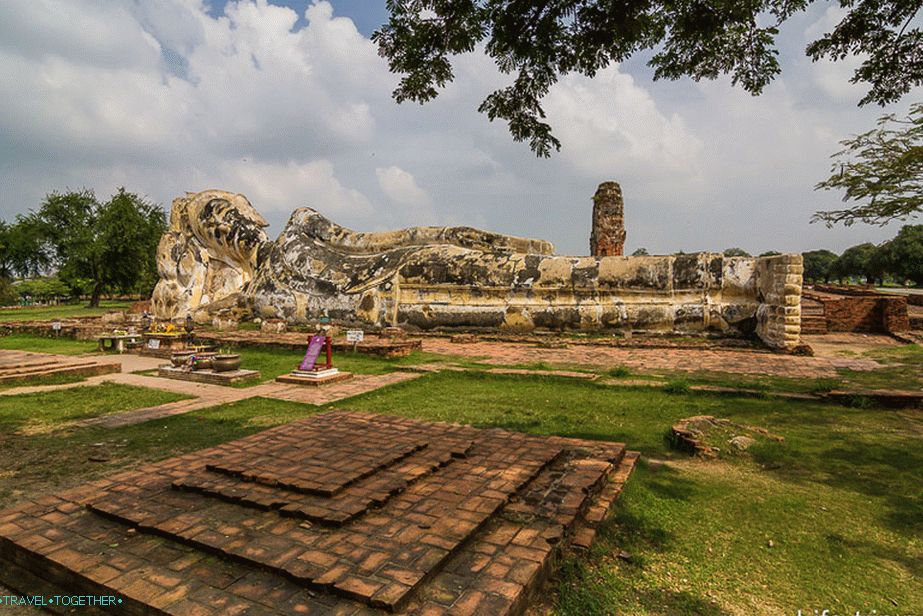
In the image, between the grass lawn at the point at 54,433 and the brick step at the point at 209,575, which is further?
the grass lawn at the point at 54,433

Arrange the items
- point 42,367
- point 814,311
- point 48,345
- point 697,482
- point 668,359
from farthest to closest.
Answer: point 814,311, point 48,345, point 668,359, point 42,367, point 697,482

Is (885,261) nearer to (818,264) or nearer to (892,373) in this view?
(818,264)

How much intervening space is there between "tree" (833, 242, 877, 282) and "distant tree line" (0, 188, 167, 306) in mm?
48011

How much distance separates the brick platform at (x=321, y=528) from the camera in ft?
5.63

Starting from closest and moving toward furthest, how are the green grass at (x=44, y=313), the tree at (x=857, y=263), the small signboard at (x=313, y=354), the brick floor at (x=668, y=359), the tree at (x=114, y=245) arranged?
the small signboard at (x=313, y=354) < the brick floor at (x=668, y=359) < the green grass at (x=44, y=313) < the tree at (x=114, y=245) < the tree at (x=857, y=263)

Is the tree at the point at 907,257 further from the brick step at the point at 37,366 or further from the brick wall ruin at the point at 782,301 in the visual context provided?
the brick step at the point at 37,366

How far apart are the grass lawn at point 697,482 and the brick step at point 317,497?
0.89 m

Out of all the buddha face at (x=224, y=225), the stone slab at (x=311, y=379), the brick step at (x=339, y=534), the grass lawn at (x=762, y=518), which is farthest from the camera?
the buddha face at (x=224, y=225)

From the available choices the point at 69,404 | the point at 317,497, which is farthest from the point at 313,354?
the point at 317,497

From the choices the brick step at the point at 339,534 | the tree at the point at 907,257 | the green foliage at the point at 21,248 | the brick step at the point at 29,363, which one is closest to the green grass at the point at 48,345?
the brick step at the point at 29,363

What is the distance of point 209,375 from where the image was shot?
19.9 ft

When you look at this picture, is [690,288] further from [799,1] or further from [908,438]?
[799,1]

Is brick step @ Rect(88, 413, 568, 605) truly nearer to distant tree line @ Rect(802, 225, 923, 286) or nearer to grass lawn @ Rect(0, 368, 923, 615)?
grass lawn @ Rect(0, 368, 923, 615)

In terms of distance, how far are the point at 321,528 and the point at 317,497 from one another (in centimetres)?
26
